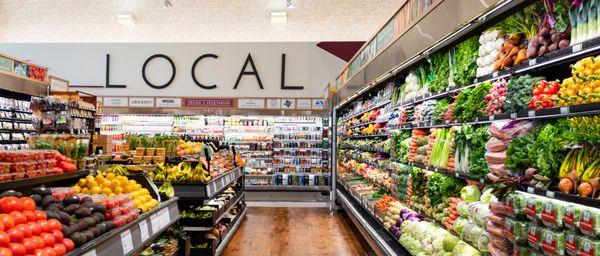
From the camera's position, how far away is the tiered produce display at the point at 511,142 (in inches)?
→ 73.7

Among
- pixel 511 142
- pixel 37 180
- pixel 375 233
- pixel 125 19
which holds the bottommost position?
pixel 375 233

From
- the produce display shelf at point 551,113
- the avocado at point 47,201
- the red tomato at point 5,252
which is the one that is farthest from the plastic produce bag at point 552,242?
the avocado at point 47,201

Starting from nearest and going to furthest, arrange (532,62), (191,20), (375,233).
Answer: (532,62) → (375,233) → (191,20)

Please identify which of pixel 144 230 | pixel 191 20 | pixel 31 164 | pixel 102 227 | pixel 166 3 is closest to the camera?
pixel 102 227

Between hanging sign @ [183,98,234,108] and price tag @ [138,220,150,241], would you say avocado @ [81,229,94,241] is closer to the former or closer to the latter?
price tag @ [138,220,150,241]

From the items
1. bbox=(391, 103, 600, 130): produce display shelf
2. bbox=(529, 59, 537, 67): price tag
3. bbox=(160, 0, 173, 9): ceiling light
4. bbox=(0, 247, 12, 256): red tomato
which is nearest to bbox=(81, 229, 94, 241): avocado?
bbox=(0, 247, 12, 256): red tomato

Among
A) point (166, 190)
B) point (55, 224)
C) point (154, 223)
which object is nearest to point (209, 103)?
point (166, 190)

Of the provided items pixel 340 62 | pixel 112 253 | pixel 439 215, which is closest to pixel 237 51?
pixel 340 62

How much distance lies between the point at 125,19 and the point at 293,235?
7785 millimetres

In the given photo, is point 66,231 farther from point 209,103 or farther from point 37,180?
point 209,103

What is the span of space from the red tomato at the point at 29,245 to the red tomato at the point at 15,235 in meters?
0.02

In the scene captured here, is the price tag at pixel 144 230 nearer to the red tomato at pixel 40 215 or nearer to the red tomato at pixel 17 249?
the red tomato at pixel 40 215

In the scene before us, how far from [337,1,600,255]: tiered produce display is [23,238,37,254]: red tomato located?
2097 millimetres

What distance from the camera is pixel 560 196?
187 centimetres
